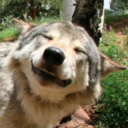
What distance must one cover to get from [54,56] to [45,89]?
534mm

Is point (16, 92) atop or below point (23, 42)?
below

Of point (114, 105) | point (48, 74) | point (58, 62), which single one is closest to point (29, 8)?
point (114, 105)

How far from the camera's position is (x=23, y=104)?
242cm

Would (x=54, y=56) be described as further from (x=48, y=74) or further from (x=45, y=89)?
(x=45, y=89)

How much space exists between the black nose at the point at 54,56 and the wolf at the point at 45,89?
284 millimetres

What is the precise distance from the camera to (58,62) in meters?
1.71

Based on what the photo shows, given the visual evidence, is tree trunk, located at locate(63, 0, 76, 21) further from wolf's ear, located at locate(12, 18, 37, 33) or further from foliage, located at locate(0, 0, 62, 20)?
foliage, located at locate(0, 0, 62, 20)

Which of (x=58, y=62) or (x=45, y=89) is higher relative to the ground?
(x=58, y=62)

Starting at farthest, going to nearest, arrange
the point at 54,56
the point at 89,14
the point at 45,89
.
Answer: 1. the point at 89,14
2. the point at 45,89
3. the point at 54,56

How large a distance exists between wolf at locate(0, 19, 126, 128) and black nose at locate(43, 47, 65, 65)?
0.93 ft

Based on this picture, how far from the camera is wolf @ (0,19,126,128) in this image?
85.8 inches

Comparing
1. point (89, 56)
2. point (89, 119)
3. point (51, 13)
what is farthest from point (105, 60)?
point (51, 13)

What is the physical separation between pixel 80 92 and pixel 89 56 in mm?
523

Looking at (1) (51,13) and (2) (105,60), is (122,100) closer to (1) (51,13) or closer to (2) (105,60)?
(2) (105,60)
